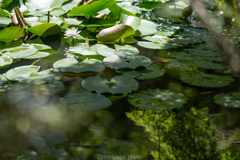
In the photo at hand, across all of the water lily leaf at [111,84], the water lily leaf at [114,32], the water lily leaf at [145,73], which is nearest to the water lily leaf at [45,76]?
the water lily leaf at [111,84]

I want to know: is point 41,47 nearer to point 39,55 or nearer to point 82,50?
point 39,55

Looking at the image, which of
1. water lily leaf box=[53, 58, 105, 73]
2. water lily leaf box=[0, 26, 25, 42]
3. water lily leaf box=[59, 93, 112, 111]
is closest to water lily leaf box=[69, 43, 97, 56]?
water lily leaf box=[53, 58, 105, 73]

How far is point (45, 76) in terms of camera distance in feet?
5.68

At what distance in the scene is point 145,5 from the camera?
143 inches

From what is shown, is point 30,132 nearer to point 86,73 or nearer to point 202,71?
point 86,73

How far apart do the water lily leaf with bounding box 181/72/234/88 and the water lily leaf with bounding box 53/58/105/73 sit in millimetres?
569

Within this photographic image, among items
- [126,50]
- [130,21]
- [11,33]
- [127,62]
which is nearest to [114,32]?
[126,50]

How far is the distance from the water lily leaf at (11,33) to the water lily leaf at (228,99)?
169cm

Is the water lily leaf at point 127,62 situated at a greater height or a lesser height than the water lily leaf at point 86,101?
greater

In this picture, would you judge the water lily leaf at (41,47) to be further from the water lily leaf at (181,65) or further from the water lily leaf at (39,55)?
the water lily leaf at (181,65)

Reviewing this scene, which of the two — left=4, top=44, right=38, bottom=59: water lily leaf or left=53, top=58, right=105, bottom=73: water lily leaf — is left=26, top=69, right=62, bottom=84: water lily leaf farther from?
left=4, top=44, right=38, bottom=59: water lily leaf

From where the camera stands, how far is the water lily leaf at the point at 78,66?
1.83 meters

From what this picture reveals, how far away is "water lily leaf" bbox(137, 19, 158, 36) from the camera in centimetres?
271

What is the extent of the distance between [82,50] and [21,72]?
1.77ft
